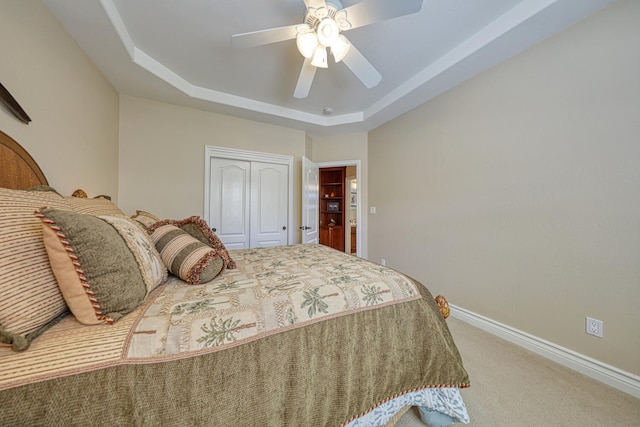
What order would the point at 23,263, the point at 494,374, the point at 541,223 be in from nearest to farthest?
the point at 23,263 → the point at 494,374 → the point at 541,223

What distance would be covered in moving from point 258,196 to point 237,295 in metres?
2.48

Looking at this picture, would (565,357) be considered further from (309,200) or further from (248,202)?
(248,202)

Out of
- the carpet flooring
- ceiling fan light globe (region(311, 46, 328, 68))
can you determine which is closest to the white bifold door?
ceiling fan light globe (region(311, 46, 328, 68))

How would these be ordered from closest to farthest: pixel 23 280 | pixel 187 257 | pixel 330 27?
pixel 23 280, pixel 187 257, pixel 330 27

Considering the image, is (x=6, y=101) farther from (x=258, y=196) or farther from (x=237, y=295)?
(x=258, y=196)

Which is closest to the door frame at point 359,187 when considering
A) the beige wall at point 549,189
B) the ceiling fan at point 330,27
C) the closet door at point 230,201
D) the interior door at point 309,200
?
the interior door at point 309,200

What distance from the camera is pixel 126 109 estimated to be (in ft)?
8.29

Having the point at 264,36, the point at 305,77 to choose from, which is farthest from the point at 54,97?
the point at 305,77

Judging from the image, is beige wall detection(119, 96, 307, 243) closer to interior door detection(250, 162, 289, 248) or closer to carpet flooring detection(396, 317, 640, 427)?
interior door detection(250, 162, 289, 248)

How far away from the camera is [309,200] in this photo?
11.5 feet

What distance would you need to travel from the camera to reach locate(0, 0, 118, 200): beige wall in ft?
3.96

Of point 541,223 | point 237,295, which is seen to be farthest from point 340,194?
point 237,295

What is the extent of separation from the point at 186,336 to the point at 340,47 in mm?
1844

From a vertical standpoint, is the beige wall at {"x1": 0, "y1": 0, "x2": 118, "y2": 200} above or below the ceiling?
below
